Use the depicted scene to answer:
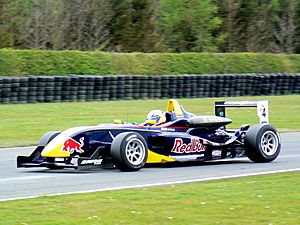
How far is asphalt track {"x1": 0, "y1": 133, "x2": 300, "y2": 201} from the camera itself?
11.1m

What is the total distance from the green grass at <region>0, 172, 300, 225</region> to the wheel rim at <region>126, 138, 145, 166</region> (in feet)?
6.22

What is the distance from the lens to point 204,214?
8961mm

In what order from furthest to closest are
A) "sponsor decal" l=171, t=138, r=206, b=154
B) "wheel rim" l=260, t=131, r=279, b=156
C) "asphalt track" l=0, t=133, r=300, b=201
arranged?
1. "wheel rim" l=260, t=131, r=279, b=156
2. "sponsor decal" l=171, t=138, r=206, b=154
3. "asphalt track" l=0, t=133, r=300, b=201

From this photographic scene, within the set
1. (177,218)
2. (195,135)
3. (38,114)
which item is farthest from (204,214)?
(38,114)

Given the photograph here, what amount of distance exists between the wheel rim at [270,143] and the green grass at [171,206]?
3.32 m

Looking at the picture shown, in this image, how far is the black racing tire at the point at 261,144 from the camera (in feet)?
47.2

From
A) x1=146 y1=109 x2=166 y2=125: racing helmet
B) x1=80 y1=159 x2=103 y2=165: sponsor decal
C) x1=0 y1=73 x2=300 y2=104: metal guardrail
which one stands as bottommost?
x1=80 y1=159 x2=103 y2=165: sponsor decal

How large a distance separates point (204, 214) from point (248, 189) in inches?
78.4

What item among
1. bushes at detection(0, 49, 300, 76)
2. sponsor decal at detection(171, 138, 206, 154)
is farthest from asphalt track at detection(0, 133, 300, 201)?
bushes at detection(0, 49, 300, 76)

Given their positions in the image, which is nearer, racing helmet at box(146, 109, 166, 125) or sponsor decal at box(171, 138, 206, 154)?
sponsor decal at box(171, 138, 206, 154)

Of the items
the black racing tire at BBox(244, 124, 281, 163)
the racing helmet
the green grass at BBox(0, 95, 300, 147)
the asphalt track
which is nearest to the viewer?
the asphalt track

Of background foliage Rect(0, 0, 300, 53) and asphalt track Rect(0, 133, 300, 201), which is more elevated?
background foliage Rect(0, 0, 300, 53)

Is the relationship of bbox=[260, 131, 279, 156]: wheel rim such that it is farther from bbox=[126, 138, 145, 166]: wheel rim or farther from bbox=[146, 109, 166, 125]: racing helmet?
bbox=[126, 138, 145, 166]: wheel rim

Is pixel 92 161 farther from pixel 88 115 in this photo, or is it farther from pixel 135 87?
pixel 135 87
